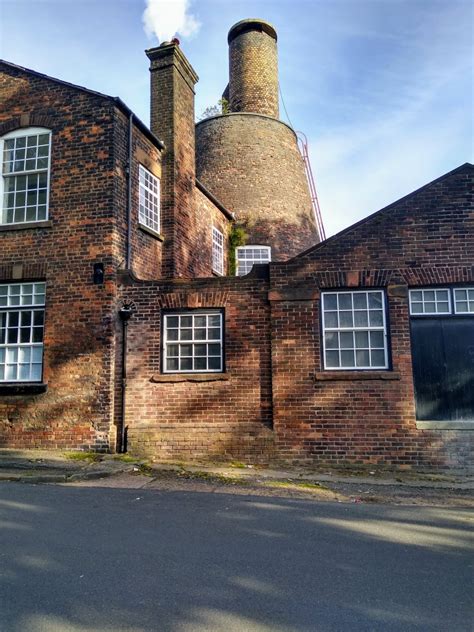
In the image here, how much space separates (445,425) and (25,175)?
10.3 m

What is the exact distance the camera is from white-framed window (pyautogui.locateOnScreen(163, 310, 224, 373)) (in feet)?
36.2

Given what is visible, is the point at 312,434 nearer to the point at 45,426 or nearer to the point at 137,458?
the point at 137,458

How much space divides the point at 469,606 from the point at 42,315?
385 inches

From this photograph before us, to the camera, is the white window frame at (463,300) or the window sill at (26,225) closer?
the white window frame at (463,300)

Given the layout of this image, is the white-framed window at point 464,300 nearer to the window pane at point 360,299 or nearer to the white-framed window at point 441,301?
the white-framed window at point 441,301

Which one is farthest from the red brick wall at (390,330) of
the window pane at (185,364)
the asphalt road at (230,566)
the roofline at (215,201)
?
the roofline at (215,201)

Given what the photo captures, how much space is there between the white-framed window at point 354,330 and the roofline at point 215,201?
6.97m

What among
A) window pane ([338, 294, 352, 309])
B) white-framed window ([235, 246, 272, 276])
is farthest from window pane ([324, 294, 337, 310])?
white-framed window ([235, 246, 272, 276])

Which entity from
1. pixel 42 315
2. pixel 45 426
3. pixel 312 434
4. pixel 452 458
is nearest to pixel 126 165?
pixel 42 315

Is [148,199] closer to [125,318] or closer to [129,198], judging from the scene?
[129,198]

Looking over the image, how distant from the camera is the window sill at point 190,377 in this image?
10812 mm

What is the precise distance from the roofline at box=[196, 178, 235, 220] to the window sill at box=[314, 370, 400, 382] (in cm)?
784

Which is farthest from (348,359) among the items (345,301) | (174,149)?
(174,149)

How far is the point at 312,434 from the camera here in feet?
34.1
